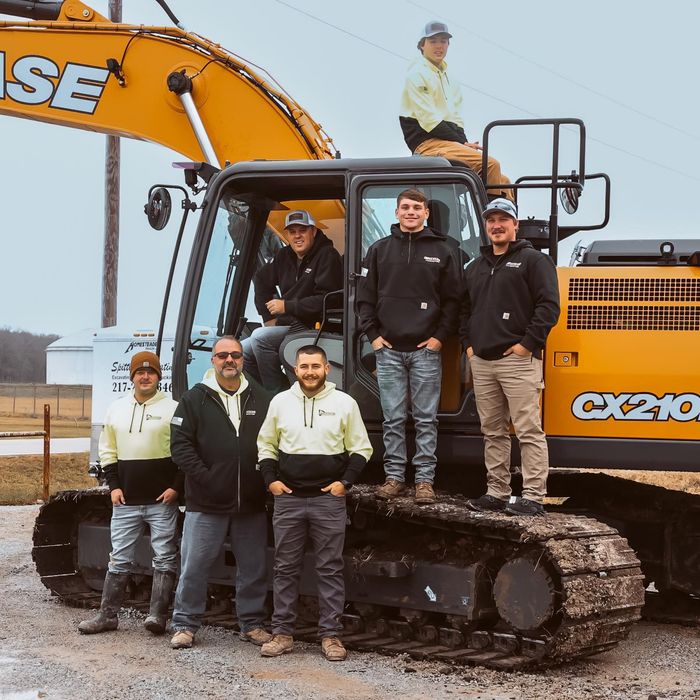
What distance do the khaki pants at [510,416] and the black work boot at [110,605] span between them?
2600 mm

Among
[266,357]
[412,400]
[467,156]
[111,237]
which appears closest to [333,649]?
[412,400]

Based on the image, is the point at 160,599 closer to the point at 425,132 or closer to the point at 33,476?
the point at 425,132

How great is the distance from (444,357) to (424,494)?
89 centimetres

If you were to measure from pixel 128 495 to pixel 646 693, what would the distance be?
350 cm

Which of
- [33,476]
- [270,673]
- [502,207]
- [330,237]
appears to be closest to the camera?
[270,673]

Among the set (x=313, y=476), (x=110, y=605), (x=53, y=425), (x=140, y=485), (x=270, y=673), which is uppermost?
(x=313, y=476)

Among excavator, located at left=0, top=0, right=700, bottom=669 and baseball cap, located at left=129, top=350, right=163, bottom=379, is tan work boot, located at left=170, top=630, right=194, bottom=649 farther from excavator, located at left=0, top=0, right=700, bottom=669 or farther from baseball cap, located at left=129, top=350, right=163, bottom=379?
baseball cap, located at left=129, top=350, right=163, bottom=379

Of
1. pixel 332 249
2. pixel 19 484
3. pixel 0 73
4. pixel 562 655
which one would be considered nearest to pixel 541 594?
pixel 562 655

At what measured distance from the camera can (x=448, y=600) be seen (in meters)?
7.27

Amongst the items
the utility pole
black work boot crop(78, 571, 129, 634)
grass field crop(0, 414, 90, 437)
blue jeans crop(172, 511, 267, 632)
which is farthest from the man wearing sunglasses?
grass field crop(0, 414, 90, 437)

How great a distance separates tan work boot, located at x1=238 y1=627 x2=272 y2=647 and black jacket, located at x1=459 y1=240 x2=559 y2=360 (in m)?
2.22

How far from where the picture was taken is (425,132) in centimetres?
807

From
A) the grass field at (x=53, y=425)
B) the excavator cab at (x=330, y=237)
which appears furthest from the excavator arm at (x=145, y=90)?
the grass field at (x=53, y=425)

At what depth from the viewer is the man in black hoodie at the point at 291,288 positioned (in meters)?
7.89
